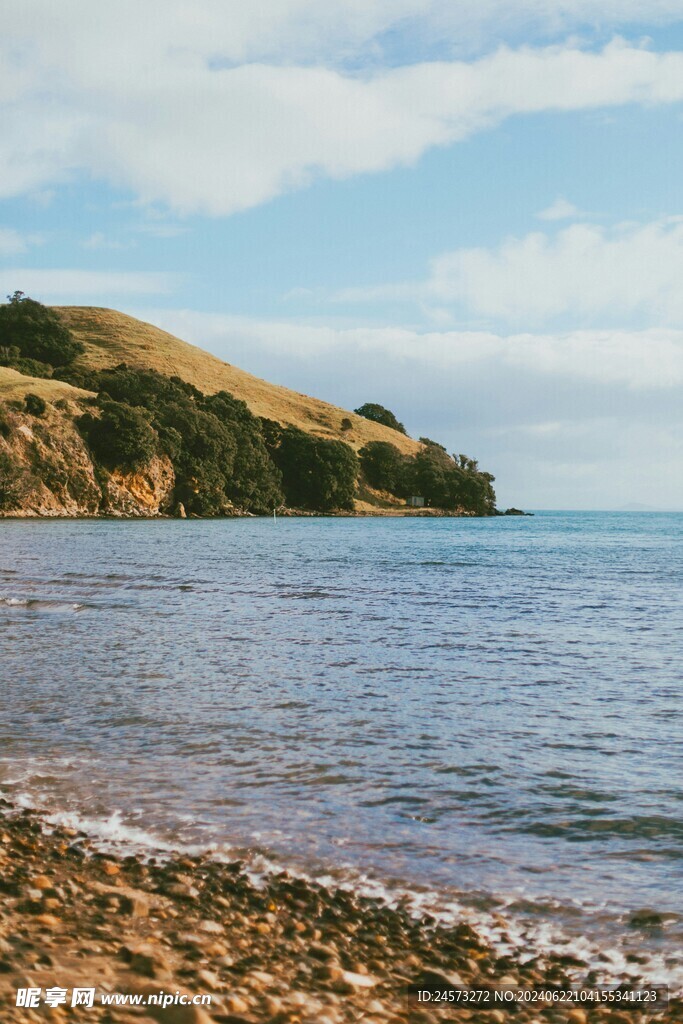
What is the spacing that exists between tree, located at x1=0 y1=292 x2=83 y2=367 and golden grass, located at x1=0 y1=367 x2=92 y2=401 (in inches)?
1141

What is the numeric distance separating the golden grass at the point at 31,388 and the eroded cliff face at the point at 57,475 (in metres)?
2.21

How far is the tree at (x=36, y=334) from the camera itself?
136 m

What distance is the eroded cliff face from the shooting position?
3541 inches

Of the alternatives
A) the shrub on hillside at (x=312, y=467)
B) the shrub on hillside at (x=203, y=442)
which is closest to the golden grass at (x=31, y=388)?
the shrub on hillside at (x=203, y=442)

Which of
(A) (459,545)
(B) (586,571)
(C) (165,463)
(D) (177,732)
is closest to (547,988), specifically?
(D) (177,732)

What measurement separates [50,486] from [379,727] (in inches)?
3601

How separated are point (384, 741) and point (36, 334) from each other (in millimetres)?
140995

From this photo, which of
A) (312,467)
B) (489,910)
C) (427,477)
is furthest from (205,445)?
(489,910)

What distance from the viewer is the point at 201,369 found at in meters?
163

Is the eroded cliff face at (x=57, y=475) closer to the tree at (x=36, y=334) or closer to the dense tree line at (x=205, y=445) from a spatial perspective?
the dense tree line at (x=205, y=445)

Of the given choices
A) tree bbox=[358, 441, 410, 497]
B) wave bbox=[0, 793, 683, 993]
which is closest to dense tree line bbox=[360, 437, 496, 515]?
tree bbox=[358, 441, 410, 497]

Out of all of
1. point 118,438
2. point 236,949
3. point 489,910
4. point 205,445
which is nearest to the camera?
point 236,949

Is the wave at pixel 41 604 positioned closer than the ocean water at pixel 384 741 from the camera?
No

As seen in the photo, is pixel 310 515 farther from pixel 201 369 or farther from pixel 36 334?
pixel 36 334
